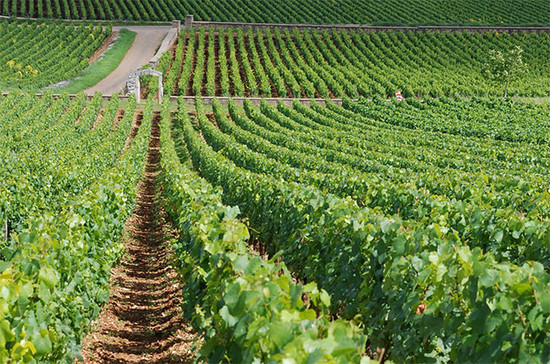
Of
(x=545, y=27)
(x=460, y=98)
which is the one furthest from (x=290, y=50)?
(x=545, y=27)

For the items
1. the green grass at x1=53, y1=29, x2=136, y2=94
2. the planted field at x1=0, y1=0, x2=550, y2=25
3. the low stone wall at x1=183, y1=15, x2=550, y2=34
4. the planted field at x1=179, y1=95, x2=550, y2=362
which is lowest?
the green grass at x1=53, y1=29, x2=136, y2=94

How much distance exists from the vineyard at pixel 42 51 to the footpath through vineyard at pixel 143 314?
34888 mm

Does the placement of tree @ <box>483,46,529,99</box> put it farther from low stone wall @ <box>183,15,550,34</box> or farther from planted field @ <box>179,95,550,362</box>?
planted field @ <box>179,95,550,362</box>

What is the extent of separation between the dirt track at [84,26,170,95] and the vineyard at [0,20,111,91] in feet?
9.29

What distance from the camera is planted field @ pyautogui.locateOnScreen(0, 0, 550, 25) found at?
69000mm

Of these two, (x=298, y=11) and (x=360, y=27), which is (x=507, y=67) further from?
(x=298, y=11)

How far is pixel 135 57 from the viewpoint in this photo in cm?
5412

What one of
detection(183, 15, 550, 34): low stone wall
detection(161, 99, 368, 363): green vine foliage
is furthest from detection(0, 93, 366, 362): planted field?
detection(183, 15, 550, 34): low stone wall

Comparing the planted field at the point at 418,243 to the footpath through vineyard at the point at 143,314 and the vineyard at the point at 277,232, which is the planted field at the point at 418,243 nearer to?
the vineyard at the point at 277,232

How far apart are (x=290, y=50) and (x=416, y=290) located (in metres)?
55.2

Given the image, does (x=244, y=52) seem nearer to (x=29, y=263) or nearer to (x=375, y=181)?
(x=375, y=181)

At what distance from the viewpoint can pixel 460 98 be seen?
43.3m

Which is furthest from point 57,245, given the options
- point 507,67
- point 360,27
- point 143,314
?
point 360,27

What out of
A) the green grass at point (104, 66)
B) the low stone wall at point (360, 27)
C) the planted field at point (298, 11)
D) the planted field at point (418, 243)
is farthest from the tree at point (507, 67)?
the green grass at point (104, 66)
